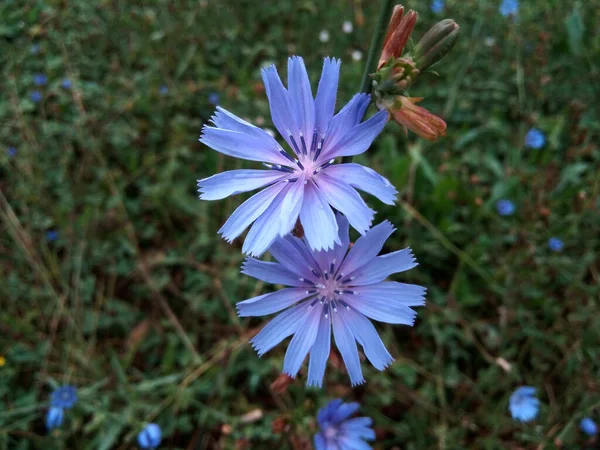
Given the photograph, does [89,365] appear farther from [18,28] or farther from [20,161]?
[18,28]

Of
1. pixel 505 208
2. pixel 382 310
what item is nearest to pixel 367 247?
pixel 382 310

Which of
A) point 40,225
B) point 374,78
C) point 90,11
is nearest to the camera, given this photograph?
point 374,78

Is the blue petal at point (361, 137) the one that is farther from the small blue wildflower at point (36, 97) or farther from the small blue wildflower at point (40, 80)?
the small blue wildflower at point (40, 80)

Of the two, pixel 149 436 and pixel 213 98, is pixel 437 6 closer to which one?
pixel 213 98

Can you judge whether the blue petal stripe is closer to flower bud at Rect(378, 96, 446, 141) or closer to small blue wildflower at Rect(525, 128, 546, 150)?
flower bud at Rect(378, 96, 446, 141)

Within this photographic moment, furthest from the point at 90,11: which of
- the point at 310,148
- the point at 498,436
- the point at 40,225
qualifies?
the point at 498,436

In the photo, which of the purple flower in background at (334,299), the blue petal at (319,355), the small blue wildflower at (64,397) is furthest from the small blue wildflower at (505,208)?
the small blue wildflower at (64,397)

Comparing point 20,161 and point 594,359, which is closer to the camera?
point 594,359
